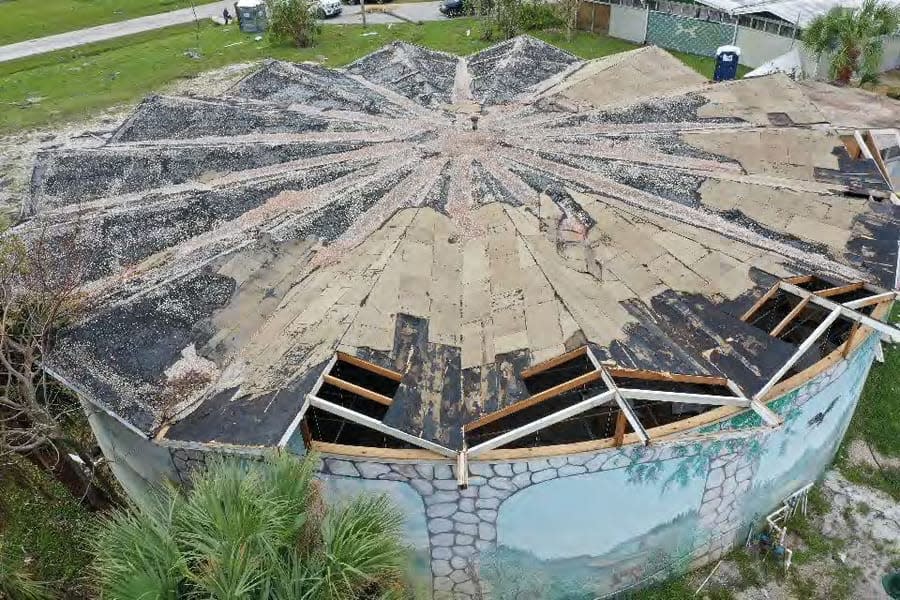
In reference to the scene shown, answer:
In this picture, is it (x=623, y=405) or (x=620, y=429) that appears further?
(x=620, y=429)

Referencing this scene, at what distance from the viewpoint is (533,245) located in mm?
15016

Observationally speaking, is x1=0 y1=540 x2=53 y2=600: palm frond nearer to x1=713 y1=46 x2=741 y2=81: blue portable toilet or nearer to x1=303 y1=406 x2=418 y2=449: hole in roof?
x1=303 y1=406 x2=418 y2=449: hole in roof

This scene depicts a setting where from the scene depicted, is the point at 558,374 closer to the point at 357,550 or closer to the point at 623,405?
the point at 623,405

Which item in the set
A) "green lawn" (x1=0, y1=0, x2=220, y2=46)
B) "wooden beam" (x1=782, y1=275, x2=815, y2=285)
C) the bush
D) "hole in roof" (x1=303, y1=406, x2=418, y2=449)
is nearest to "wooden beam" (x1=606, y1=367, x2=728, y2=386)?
"wooden beam" (x1=782, y1=275, x2=815, y2=285)

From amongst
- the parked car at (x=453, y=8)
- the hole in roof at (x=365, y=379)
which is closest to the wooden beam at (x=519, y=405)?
the hole in roof at (x=365, y=379)

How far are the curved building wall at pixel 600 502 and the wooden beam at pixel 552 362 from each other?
65.0 inches

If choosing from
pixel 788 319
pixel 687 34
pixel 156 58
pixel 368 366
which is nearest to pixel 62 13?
pixel 156 58

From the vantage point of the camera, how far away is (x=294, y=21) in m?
45.4

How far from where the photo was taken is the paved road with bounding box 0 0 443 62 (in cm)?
4912

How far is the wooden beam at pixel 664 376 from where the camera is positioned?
1208cm

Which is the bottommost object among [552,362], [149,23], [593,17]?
[552,362]

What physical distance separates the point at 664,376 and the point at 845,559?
301 inches

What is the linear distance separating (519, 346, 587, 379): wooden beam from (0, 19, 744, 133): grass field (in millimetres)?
33332

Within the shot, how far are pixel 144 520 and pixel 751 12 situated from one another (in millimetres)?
41115
